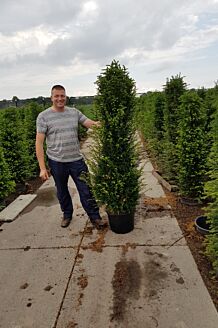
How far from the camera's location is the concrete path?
2.49 m

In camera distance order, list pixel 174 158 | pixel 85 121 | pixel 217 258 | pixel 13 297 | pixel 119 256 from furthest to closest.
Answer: pixel 174 158 → pixel 85 121 → pixel 119 256 → pixel 217 258 → pixel 13 297

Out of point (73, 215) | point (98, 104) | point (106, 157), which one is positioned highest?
point (98, 104)

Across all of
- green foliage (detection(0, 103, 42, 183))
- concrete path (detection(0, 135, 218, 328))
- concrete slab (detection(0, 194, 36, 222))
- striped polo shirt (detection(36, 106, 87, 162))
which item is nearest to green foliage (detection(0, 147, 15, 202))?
concrete slab (detection(0, 194, 36, 222))

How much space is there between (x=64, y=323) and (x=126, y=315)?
0.53 m

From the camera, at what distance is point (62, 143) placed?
4.01m

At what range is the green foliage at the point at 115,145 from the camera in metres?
3.70

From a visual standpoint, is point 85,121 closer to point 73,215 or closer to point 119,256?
point 73,215

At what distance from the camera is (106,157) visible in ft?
12.5

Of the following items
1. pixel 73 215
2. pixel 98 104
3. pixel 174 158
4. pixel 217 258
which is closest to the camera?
pixel 217 258

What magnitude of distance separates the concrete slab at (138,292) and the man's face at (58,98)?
6.47 feet

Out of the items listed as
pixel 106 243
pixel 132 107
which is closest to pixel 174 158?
pixel 132 107

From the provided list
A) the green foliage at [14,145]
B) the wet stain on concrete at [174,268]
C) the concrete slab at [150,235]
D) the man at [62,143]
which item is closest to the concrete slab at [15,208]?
the green foliage at [14,145]

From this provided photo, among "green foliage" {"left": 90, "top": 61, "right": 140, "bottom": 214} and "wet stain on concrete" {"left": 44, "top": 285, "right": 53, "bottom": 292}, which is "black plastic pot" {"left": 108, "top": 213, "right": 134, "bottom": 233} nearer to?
"green foliage" {"left": 90, "top": 61, "right": 140, "bottom": 214}

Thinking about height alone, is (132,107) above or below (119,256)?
above
